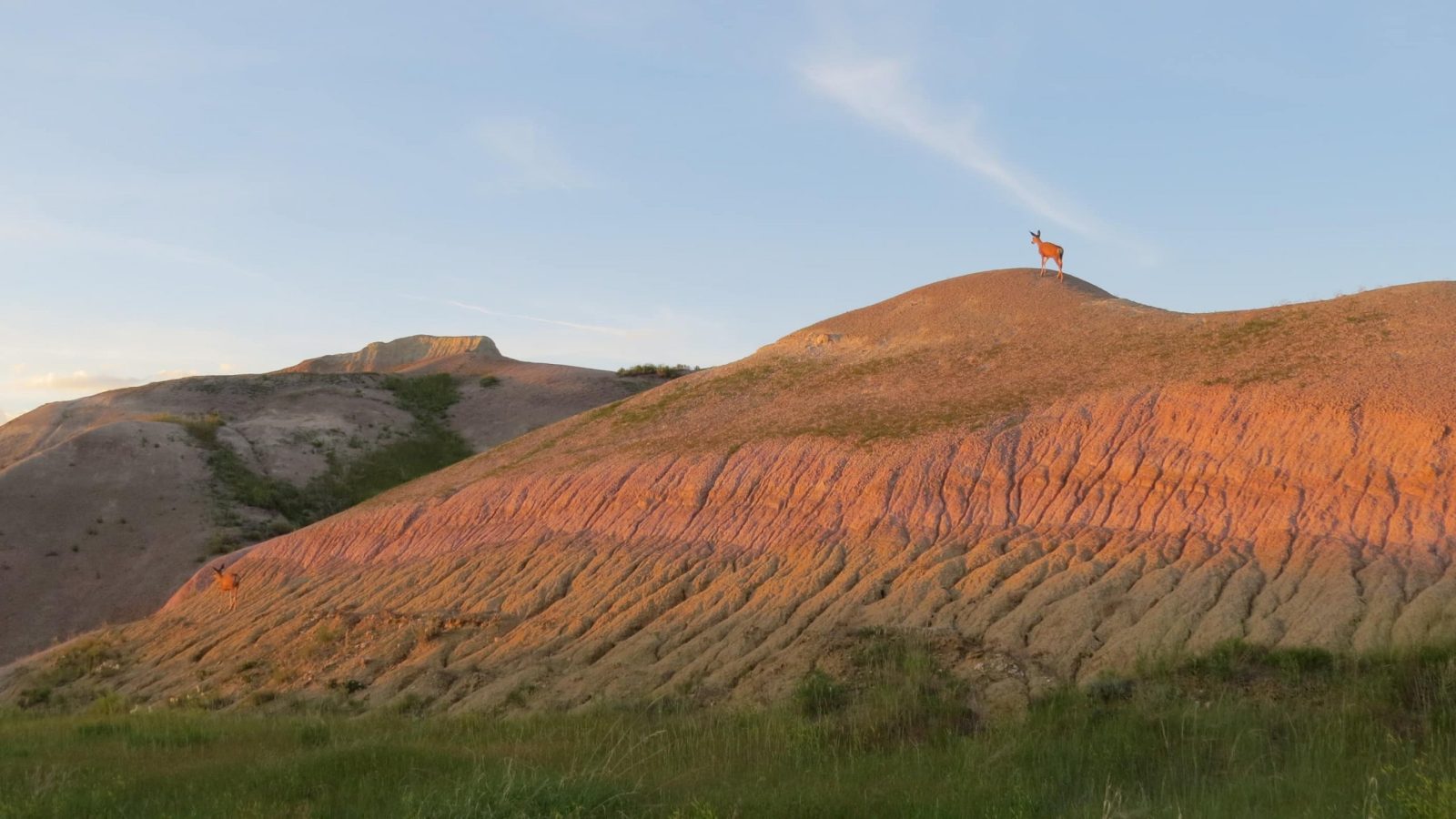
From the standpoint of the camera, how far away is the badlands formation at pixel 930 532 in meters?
15.7

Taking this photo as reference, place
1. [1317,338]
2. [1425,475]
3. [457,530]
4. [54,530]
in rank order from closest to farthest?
[1425,475] < [1317,338] < [457,530] < [54,530]

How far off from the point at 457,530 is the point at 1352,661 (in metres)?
19.5

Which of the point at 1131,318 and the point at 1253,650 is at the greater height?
the point at 1131,318

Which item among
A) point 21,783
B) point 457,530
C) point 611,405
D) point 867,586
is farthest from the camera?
point 611,405

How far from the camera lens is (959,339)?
28.8 metres

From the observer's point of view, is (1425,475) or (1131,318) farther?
(1131,318)

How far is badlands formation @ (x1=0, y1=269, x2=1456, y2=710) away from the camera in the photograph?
15711 mm

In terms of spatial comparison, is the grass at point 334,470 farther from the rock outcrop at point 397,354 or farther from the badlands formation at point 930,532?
the rock outcrop at point 397,354

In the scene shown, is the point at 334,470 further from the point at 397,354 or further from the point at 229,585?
the point at 397,354

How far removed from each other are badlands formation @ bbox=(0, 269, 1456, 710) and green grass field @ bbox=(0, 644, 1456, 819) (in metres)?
1.51

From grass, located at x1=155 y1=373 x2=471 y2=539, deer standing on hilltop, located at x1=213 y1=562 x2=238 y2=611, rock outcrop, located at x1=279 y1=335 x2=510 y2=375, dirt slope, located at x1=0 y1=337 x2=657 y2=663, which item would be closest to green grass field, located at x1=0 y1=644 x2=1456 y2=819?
deer standing on hilltop, located at x1=213 y1=562 x2=238 y2=611

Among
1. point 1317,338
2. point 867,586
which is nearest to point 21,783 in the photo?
point 867,586

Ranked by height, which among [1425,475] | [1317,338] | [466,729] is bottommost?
[466,729]

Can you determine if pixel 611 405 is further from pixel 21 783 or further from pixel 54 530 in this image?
pixel 21 783
